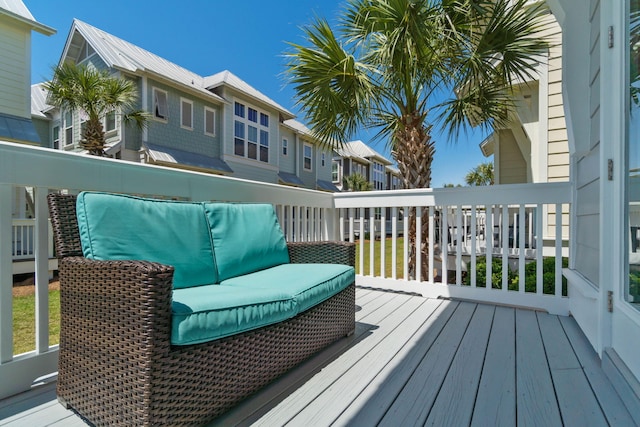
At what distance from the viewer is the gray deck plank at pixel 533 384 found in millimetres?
1360

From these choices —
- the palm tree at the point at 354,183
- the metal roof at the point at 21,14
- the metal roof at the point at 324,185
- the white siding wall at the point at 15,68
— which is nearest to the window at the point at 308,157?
the metal roof at the point at 324,185

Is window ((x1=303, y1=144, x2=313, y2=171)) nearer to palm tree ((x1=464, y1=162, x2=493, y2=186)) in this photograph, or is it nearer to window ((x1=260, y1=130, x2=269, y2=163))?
window ((x1=260, y1=130, x2=269, y2=163))

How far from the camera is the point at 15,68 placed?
7664 millimetres

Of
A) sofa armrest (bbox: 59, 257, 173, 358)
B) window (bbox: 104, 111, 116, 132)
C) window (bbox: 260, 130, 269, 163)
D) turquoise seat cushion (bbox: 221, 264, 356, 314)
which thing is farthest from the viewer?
window (bbox: 260, 130, 269, 163)

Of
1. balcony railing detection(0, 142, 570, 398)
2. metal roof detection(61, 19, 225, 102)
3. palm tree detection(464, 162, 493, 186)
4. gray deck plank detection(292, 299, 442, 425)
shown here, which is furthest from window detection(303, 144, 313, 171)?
palm tree detection(464, 162, 493, 186)

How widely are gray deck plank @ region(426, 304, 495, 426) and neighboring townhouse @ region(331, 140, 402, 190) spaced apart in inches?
618

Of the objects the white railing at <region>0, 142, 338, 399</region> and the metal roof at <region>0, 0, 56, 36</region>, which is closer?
the white railing at <region>0, 142, 338, 399</region>

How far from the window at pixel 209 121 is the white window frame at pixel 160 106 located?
1414 millimetres

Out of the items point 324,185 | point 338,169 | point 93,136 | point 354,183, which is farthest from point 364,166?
point 93,136

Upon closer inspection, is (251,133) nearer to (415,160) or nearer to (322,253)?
(415,160)

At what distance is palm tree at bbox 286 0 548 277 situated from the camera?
322cm

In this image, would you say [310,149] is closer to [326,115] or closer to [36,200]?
[326,115]

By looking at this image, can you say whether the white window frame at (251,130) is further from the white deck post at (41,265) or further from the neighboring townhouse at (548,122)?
the white deck post at (41,265)

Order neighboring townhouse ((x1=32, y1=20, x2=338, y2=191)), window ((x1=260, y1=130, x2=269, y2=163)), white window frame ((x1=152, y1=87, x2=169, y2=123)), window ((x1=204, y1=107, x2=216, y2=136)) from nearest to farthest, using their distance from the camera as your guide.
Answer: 1. neighboring townhouse ((x1=32, y1=20, x2=338, y2=191))
2. white window frame ((x1=152, y1=87, x2=169, y2=123))
3. window ((x1=204, y1=107, x2=216, y2=136))
4. window ((x1=260, y1=130, x2=269, y2=163))
